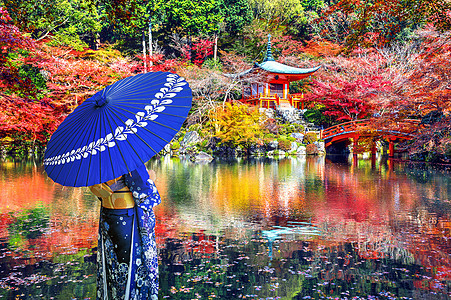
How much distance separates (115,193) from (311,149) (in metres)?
20.0

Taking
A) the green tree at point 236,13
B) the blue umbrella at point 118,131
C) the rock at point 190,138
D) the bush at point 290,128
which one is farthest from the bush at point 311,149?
the blue umbrella at point 118,131

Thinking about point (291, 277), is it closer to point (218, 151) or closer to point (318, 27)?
point (218, 151)

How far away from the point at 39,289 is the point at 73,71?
1577cm

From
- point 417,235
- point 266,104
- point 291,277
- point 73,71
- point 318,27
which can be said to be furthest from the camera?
point 318,27

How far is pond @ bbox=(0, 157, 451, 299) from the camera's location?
3.15 metres

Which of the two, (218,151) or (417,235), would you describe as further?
(218,151)

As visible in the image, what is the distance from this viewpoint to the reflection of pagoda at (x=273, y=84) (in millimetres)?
23656

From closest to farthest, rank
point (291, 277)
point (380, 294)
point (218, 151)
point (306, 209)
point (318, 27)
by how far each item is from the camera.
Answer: point (380, 294) → point (291, 277) → point (306, 209) → point (218, 151) → point (318, 27)

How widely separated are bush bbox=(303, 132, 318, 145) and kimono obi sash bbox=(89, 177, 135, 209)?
2036cm

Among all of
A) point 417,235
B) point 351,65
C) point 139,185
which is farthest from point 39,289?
point 351,65

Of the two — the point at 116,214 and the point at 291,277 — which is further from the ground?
the point at 116,214

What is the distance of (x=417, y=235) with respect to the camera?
4715 mm

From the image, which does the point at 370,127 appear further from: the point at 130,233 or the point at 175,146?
the point at 130,233

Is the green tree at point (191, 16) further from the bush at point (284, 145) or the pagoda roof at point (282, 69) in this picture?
the bush at point (284, 145)
